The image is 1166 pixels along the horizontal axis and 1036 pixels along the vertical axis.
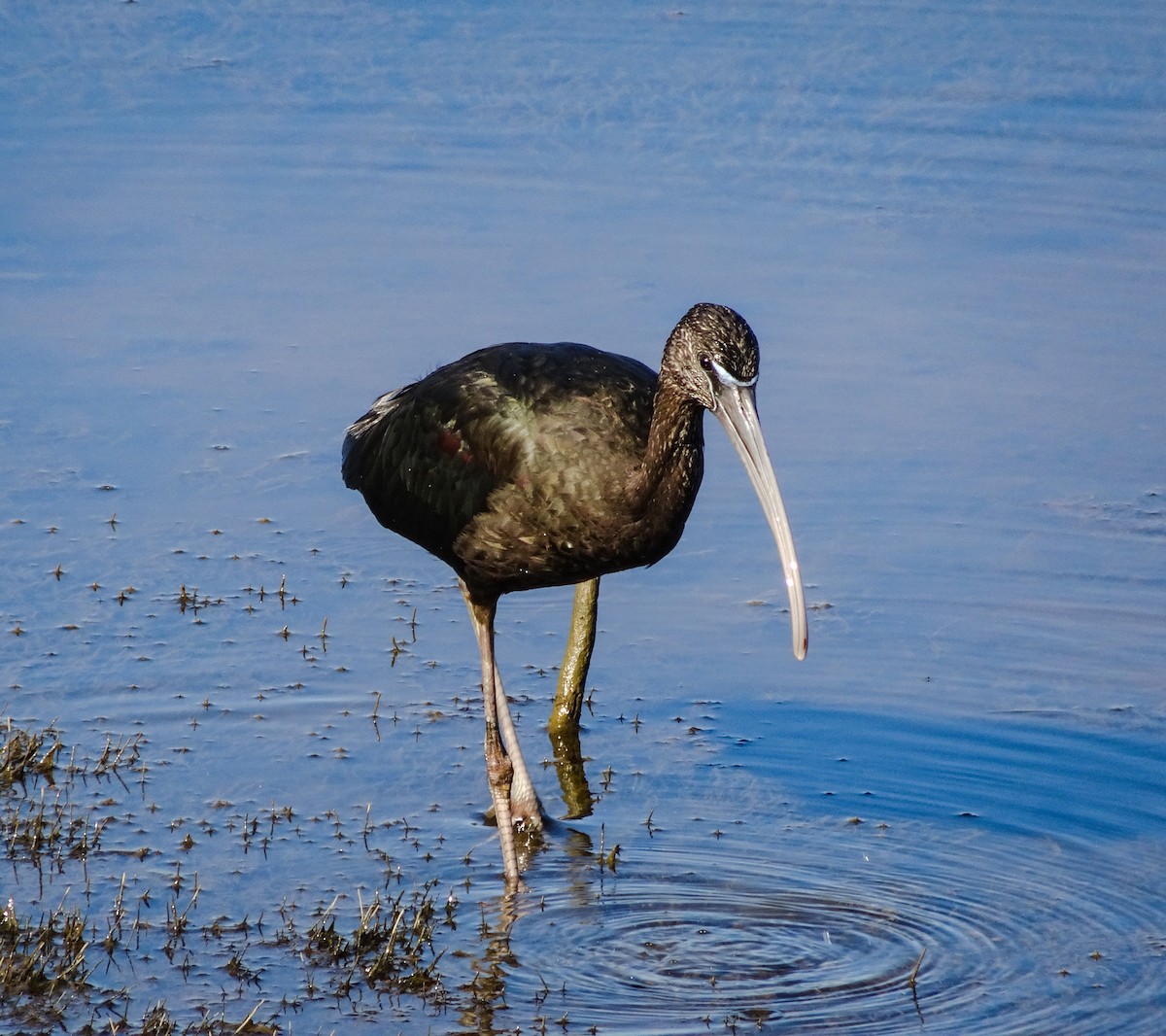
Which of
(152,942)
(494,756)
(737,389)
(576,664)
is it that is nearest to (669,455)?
(737,389)

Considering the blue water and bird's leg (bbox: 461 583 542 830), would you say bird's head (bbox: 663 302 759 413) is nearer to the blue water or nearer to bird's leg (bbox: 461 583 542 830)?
bird's leg (bbox: 461 583 542 830)

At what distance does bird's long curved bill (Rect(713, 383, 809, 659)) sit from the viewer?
6477mm

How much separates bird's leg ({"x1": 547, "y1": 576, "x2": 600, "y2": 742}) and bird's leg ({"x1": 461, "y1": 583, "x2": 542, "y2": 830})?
0.47m

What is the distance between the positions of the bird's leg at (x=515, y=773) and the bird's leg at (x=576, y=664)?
18.4 inches

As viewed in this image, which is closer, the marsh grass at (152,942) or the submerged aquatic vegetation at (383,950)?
the marsh grass at (152,942)

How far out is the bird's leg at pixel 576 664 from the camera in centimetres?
826

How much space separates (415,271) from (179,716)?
551 centimetres

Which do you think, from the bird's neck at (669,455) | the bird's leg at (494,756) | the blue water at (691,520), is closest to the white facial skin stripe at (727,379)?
the bird's neck at (669,455)

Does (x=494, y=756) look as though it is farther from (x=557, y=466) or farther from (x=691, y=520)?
(x=691, y=520)

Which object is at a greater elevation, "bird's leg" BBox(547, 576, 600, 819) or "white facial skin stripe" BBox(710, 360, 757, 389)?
"white facial skin stripe" BBox(710, 360, 757, 389)

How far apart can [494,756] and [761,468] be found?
1.74m

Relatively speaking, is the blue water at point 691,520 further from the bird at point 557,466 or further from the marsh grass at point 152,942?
the bird at point 557,466

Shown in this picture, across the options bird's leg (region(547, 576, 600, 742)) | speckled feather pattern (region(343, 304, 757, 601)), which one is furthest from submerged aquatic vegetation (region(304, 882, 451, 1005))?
bird's leg (region(547, 576, 600, 742))

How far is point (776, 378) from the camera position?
11.6 metres
